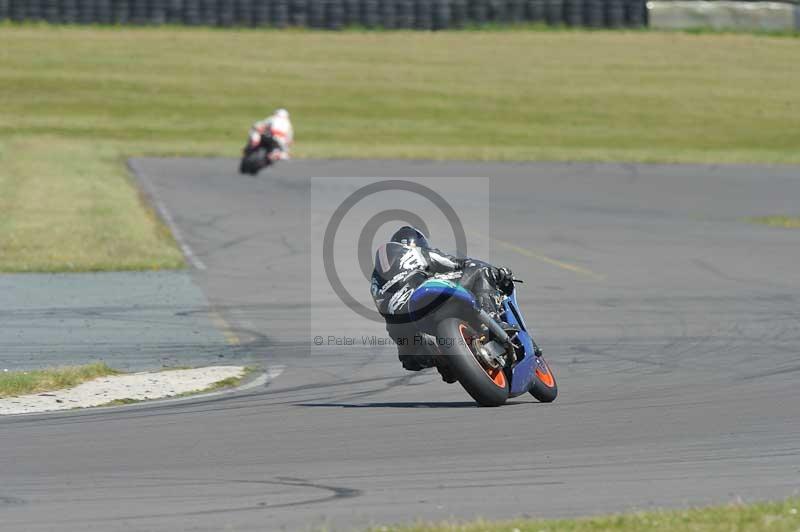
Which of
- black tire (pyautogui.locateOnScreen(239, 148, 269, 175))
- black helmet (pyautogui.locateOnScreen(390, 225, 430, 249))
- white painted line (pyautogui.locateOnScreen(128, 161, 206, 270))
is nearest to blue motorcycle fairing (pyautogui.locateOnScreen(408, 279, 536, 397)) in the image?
black helmet (pyautogui.locateOnScreen(390, 225, 430, 249))

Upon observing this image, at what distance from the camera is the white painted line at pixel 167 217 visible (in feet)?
67.8

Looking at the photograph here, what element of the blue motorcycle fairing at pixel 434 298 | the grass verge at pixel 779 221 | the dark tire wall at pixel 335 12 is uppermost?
the dark tire wall at pixel 335 12

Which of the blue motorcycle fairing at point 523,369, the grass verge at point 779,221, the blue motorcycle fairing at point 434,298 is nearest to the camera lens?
the blue motorcycle fairing at point 434,298

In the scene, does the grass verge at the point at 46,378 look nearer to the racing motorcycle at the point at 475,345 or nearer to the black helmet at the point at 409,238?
the black helmet at the point at 409,238

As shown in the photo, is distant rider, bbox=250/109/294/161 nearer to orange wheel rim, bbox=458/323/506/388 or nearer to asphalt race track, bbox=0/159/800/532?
asphalt race track, bbox=0/159/800/532

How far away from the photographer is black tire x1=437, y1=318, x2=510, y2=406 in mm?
10242

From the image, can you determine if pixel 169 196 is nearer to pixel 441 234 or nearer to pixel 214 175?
pixel 214 175

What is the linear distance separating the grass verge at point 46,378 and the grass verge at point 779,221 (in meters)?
17.4

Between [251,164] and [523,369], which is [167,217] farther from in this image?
[523,369]

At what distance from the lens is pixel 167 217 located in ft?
82.9

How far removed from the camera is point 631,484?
26.6 ft

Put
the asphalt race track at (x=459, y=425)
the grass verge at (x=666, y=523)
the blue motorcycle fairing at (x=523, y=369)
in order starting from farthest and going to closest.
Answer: the blue motorcycle fairing at (x=523, y=369)
the asphalt race track at (x=459, y=425)
the grass verge at (x=666, y=523)

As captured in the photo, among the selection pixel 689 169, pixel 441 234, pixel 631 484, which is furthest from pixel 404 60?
pixel 631 484

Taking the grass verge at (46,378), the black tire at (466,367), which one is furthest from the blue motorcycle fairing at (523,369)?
the grass verge at (46,378)
